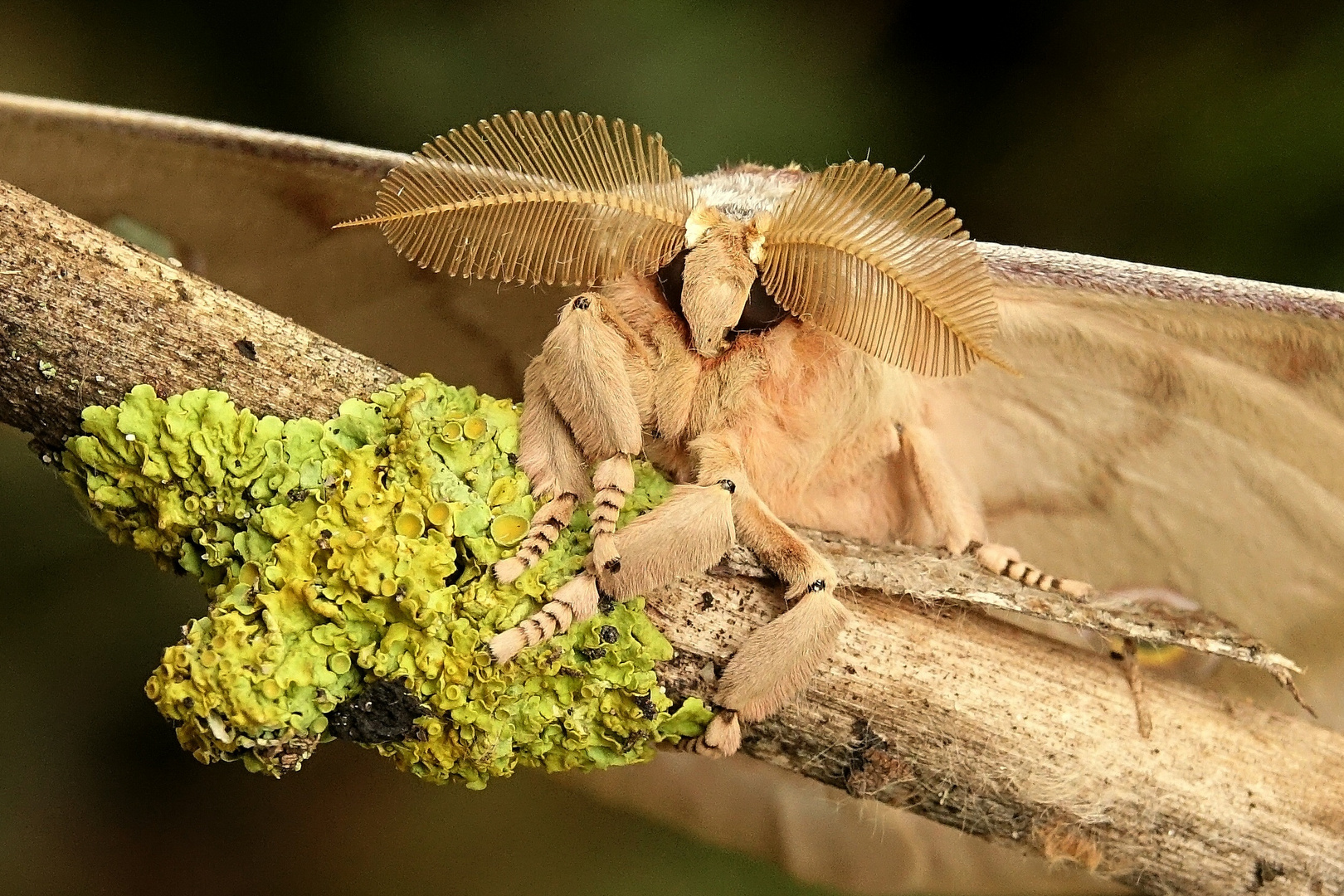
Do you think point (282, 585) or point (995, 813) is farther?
point (995, 813)

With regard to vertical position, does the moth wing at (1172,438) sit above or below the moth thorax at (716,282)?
above

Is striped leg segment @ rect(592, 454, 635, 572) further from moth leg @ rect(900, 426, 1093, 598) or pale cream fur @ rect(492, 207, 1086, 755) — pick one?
moth leg @ rect(900, 426, 1093, 598)

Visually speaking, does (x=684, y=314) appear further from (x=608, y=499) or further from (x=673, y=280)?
(x=608, y=499)

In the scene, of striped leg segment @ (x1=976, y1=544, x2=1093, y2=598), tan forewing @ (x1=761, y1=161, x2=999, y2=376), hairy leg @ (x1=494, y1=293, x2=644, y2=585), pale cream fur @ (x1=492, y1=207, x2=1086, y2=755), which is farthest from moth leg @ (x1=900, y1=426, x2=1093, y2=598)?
hairy leg @ (x1=494, y1=293, x2=644, y2=585)

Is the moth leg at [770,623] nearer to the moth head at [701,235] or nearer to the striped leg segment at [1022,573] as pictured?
the moth head at [701,235]

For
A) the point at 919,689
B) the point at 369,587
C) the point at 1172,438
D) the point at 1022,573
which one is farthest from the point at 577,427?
the point at 1172,438

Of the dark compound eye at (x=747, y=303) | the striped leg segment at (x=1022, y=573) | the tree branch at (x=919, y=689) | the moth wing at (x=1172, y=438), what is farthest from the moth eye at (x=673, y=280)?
the striped leg segment at (x=1022, y=573)

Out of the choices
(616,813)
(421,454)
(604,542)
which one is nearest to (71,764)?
Result: (616,813)

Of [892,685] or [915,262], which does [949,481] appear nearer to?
[892,685]
